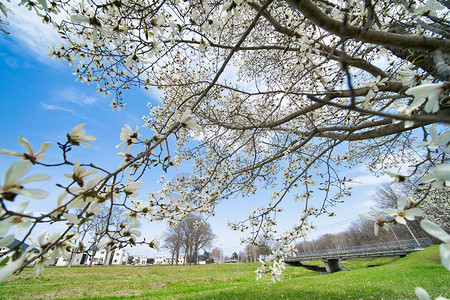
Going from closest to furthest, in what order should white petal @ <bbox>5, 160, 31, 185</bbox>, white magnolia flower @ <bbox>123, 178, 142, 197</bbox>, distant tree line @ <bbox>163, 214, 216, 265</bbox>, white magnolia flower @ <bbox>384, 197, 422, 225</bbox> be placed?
white petal @ <bbox>5, 160, 31, 185</bbox> < white magnolia flower @ <bbox>384, 197, 422, 225</bbox> < white magnolia flower @ <bbox>123, 178, 142, 197</bbox> < distant tree line @ <bbox>163, 214, 216, 265</bbox>

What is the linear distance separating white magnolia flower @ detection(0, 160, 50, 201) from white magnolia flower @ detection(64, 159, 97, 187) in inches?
6.0

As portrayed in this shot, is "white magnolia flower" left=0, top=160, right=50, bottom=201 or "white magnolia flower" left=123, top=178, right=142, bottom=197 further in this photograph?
"white magnolia flower" left=123, top=178, right=142, bottom=197

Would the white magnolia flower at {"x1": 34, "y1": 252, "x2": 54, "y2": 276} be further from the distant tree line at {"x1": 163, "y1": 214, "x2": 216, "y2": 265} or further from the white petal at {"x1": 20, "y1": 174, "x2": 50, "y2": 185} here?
the distant tree line at {"x1": 163, "y1": 214, "x2": 216, "y2": 265}

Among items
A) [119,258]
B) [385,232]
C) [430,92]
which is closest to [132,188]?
[430,92]

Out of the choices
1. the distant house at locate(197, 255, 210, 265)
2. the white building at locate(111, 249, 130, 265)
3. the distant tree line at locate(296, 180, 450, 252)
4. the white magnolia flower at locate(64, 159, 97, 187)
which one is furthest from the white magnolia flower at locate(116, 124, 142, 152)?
the distant house at locate(197, 255, 210, 265)

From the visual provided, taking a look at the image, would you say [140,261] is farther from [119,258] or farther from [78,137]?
[78,137]

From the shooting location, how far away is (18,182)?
25.0 inches

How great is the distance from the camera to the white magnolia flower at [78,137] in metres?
0.83

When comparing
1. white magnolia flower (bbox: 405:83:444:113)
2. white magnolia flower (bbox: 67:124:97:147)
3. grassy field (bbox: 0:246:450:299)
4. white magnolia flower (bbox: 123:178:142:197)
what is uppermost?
white magnolia flower (bbox: 67:124:97:147)

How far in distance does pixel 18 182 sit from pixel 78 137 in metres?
0.27

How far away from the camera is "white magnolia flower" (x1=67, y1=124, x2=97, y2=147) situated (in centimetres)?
83

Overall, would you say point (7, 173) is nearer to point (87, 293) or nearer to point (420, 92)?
point (420, 92)

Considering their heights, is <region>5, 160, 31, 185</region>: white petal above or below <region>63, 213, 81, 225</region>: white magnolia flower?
above

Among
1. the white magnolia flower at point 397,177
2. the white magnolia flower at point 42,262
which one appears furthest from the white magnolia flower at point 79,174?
the white magnolia flower at point 397,177
